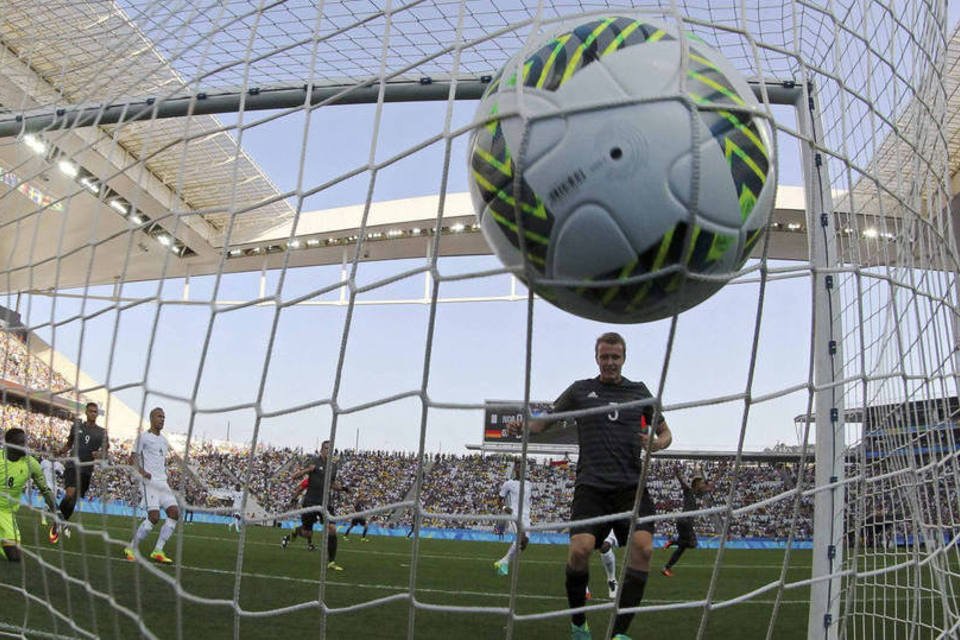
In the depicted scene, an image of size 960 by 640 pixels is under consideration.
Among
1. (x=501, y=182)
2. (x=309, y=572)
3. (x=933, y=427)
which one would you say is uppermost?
(x=501, y=182)

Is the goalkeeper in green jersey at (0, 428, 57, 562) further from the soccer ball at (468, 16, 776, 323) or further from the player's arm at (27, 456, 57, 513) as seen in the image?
the soccer ball at (468, 16, 776, 323)

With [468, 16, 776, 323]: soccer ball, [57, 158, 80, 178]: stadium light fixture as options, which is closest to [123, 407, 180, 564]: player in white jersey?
[57, 158, 80, 178]: stadium light fixture

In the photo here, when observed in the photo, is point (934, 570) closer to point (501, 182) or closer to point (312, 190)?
point (501, 182)

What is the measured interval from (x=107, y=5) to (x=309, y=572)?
469 cm

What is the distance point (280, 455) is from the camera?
2933 centimetres

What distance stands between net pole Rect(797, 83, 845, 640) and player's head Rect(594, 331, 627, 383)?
766 mm

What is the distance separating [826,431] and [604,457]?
87 cm

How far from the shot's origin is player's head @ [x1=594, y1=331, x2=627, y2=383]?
3.46 metres

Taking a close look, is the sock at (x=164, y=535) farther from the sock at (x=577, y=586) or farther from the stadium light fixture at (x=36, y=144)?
the sock at (x=577, y=586)

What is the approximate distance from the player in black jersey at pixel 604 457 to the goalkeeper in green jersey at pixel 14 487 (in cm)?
353

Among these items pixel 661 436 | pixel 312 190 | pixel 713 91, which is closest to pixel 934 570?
pixel 661 436

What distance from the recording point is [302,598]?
5309 millimetres

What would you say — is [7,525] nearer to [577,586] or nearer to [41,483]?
[41,483]

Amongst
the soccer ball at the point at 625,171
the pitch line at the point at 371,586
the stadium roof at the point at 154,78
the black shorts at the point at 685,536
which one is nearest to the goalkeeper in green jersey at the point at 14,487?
the pitch line at the point at 371,586
